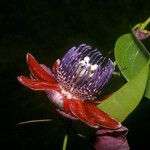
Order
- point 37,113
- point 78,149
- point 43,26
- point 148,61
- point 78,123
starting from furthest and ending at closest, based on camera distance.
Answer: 1. point 43,26
2. point 37,113
3. point 78,149
4. point 78,123
5. point 148,61

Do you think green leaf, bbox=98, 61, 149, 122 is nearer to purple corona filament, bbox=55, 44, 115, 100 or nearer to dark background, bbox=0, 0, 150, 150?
purple corona filament, bbox=55, 44, 115, 100

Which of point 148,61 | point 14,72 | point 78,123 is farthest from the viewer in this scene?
point 14,72

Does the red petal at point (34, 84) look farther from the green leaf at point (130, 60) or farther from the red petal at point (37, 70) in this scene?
the green leaf at point (130, 60)

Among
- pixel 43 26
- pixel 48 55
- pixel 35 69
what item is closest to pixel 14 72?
pixel 48 55

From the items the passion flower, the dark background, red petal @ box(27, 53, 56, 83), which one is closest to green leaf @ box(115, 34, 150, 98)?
the passion flower

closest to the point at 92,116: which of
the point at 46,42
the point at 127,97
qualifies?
the point at 127,97

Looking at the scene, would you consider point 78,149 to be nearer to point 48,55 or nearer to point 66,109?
point 48,55

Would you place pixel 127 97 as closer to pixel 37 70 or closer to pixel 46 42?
pixel 37 70
